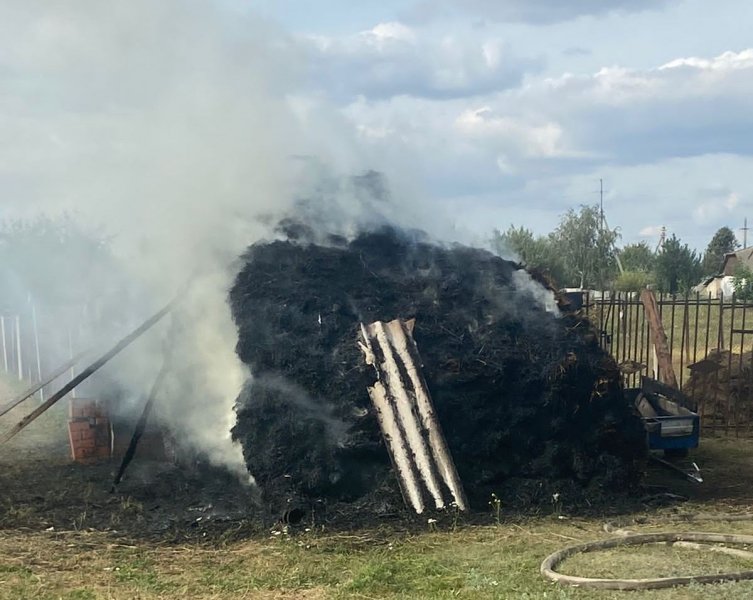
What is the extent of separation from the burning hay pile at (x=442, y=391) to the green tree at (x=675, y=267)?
39.3 meters

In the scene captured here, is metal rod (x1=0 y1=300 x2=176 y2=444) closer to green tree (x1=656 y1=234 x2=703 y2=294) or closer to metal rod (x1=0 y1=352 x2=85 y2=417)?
metal rod (x1=0 y1=352 x2=85 y2=417)

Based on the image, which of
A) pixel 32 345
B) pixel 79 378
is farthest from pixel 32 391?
pixel 32 345

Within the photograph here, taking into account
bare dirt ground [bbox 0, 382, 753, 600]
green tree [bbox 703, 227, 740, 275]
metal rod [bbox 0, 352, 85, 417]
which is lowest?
bare dirt ground [bbox 0, 382, 753, 600]

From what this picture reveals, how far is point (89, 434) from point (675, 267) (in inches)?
1640

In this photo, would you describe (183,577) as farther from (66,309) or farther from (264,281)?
(66,309)

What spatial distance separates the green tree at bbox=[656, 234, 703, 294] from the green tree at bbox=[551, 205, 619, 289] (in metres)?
2.82

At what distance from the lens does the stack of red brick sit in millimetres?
10938

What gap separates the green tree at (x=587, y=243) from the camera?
4819 centimetres

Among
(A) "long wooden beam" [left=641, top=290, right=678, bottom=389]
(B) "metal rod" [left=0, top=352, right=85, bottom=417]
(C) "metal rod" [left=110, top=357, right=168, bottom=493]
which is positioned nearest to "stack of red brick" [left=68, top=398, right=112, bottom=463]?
(B) "metal rod" [left=0, top=352, right=85, bottom=417]

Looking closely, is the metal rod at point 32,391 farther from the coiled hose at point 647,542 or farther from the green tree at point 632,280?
the green tree at point 632,280

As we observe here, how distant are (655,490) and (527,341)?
2.12 metres

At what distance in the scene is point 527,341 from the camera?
30.4 ft

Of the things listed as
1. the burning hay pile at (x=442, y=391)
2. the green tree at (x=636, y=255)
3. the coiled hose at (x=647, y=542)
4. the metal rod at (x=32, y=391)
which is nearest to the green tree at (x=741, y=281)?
the green tree at (x=636, y=255)

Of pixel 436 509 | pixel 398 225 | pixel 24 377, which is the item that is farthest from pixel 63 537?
pixel 24 377
